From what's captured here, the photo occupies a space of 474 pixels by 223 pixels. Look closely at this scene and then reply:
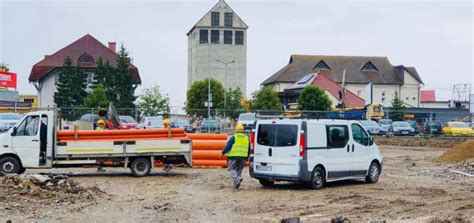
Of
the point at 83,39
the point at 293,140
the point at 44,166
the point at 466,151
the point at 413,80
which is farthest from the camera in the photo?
the point at 413,80

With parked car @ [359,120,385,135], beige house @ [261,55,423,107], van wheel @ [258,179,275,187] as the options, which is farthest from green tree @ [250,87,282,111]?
van wheel @ [258,179,275,187]

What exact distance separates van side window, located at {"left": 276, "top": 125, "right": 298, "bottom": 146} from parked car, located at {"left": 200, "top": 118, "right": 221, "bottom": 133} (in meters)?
29.1

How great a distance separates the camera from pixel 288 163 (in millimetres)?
16875

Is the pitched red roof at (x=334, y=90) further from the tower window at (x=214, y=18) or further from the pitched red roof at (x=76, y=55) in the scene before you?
the pitched red roof at (x=76, y=55)

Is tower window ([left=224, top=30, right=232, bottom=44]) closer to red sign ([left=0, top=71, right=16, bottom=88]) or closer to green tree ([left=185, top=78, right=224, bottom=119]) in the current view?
green tree ([left=185, top=78, right=224, bottom=119])

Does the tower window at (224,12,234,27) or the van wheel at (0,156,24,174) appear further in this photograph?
the tower window at (224,12,234,27)

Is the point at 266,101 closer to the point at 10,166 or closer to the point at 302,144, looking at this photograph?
the point at 10,166

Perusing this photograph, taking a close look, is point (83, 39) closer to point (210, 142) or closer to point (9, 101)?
point (9, 101)

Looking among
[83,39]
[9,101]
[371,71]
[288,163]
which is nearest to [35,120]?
[288,163]

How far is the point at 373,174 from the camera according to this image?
19188 mm

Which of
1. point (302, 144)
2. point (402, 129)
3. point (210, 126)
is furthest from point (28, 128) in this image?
point (402, 129)

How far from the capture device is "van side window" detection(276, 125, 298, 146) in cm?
1686

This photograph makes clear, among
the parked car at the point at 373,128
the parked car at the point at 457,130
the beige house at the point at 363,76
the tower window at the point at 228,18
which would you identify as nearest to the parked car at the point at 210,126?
the parked car at the point at 373,128

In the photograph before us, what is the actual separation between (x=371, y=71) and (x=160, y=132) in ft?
282
